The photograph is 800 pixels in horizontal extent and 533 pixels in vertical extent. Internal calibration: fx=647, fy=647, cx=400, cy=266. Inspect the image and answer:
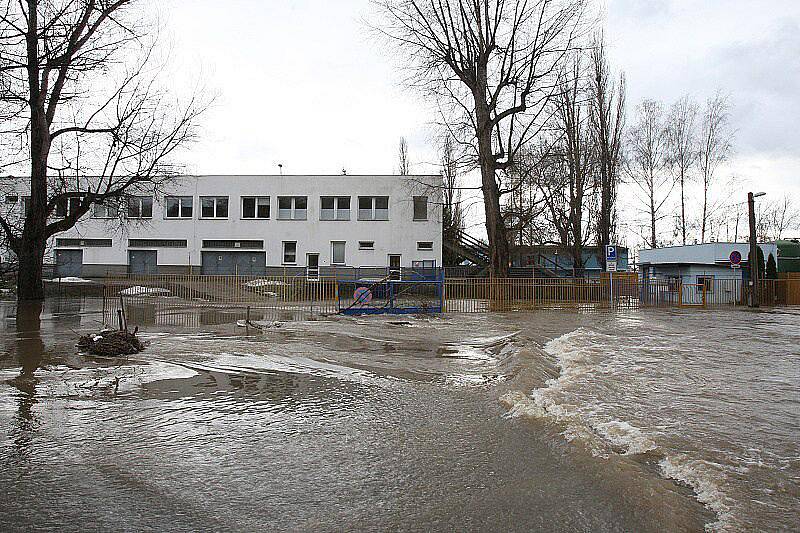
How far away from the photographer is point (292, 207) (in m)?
45.9

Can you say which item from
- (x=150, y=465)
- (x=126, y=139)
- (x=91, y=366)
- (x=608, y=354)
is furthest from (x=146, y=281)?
(x=150, y=465)

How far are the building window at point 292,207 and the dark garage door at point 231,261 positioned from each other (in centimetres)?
317

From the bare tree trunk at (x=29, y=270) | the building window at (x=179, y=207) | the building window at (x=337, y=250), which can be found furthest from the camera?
the building window at (x=179, y=207)

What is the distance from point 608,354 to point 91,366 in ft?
31.6

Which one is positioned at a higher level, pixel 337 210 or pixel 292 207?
pixel 292 207

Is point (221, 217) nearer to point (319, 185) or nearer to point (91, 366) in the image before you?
point (319, 185)

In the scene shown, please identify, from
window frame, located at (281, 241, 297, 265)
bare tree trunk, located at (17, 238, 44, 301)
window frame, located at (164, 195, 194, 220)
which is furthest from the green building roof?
bare tree trunk, located at (17, 238, 44, 301)

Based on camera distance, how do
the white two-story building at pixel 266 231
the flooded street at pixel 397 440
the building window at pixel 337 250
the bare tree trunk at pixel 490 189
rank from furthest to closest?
the building window at pixel 337 250, the white two-story building at pixel 266 231, the bare tree trunk at pixel 490 189, the flooded street at pixel 397 440

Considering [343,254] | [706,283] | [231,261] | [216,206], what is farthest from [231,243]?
[706,283]

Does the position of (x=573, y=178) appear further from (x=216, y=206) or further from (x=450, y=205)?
(x=216, y=206)

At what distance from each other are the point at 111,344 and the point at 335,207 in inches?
1350

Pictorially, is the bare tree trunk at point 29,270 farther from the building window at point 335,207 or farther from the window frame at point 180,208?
the building window at point 335,207

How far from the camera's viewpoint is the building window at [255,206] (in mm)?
45938

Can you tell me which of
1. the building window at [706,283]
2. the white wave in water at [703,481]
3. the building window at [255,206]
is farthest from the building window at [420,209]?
the white wave in water at [703,481]
